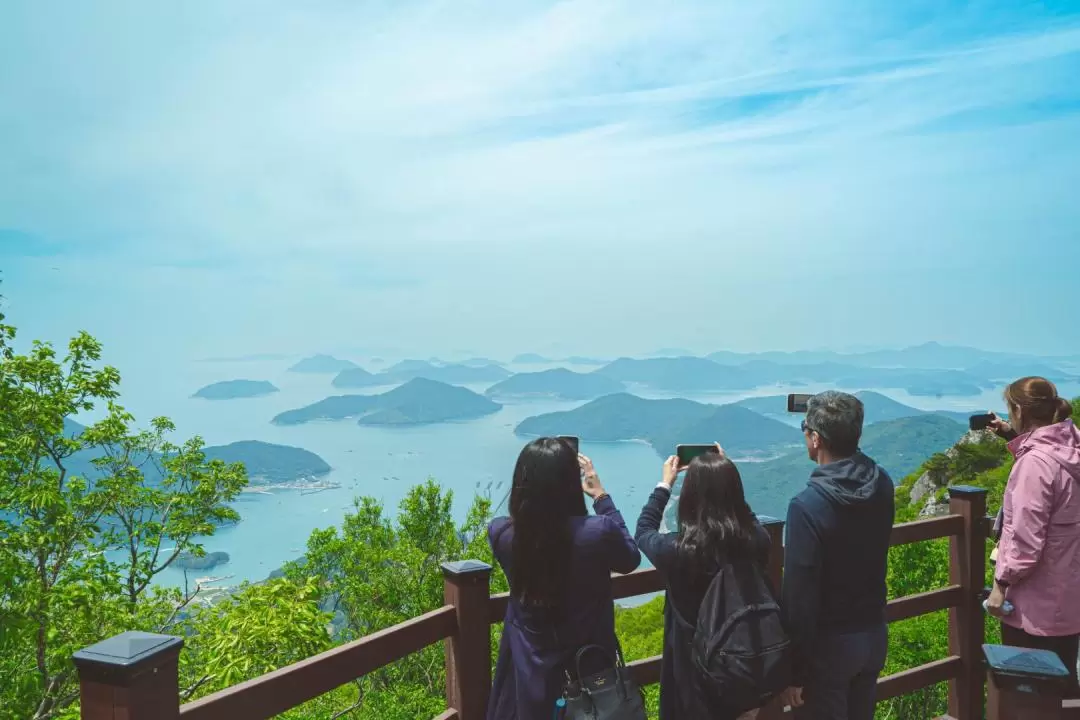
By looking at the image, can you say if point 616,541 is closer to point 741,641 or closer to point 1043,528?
point 741,641

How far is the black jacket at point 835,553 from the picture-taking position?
2.53 metres

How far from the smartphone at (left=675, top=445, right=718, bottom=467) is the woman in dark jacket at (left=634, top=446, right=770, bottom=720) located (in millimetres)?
58

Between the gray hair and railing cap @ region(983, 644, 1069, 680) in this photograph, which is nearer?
railing cap @ region(983, 644, 1069, 680)

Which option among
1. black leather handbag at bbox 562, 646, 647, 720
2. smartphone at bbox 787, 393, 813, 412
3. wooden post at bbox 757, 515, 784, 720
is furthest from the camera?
wooden post at bbox 757, 515, 784, 720

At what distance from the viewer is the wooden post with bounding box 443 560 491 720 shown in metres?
2.76

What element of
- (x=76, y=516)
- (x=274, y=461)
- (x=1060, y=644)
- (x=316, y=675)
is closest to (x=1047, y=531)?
(x=1060, y=644)

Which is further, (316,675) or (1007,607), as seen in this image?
(1007,607)

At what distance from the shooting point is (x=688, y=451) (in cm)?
268

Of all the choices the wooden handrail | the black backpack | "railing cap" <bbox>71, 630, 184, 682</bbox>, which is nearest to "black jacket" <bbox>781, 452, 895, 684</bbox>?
the black backpack

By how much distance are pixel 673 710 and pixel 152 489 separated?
17507mm

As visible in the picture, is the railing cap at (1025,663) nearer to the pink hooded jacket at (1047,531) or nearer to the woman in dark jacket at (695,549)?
the woman in dark jacket at (695,549)

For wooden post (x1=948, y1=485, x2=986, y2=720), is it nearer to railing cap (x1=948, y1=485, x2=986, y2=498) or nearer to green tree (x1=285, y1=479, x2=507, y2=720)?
railing cap (x1=948, y1=485, x2=986, y2=498)

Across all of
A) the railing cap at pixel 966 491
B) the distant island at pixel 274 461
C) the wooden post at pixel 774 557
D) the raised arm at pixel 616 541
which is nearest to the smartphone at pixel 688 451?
the raised arm at pixel 616 541

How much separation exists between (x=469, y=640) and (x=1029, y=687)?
1.71 metres
